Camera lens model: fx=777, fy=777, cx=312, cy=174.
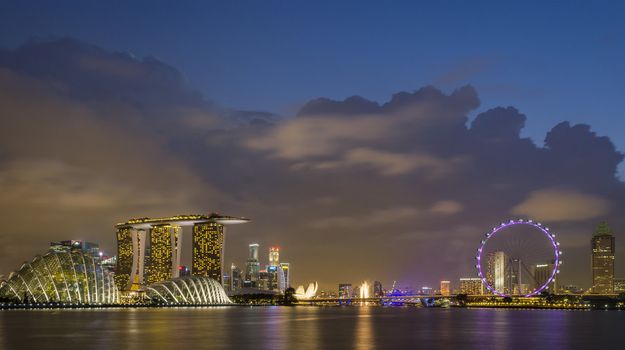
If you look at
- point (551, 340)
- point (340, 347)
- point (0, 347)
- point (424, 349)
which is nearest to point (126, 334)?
point (0, 347)

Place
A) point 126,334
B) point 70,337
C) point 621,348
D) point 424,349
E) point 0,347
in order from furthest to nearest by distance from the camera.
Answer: point 126,334 < point 70,337 < point 621,348 < point 424,349 < point 0,347

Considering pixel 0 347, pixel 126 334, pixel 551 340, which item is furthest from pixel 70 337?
pixel 551 340

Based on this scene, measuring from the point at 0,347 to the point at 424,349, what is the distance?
116ft

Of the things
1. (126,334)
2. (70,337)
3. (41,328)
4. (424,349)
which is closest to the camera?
(424,349)

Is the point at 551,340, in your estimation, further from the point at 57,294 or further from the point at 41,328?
the point at 57,294

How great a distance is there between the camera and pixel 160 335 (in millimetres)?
82625

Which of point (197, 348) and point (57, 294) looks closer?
point (197, 348)

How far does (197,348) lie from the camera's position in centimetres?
6688

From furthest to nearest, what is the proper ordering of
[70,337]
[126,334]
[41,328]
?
[41,328]
[126,334]
[70,337]

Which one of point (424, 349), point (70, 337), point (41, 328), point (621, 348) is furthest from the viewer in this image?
point (41, 328)

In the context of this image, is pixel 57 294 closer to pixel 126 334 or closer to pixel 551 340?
pixel 126 334

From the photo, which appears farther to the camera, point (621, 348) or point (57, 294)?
point (57, 294)

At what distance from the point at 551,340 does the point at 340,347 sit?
2693cm

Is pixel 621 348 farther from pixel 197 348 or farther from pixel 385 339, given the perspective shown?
pixel 197 348
